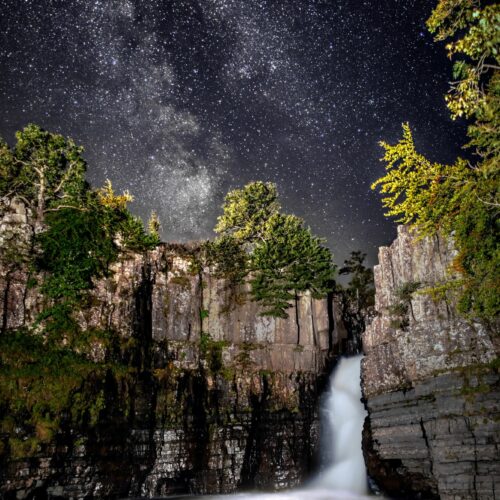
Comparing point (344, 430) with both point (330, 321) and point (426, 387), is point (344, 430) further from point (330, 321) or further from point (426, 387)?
point (426, 387)

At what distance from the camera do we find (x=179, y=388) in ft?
76.9

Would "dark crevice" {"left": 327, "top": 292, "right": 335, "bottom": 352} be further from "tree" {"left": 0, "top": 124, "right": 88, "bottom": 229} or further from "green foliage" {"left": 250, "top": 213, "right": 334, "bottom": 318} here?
"tree" {"left": 0, "top": 124, "right": 88, "bottom": 229}

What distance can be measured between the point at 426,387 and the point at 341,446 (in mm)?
11307

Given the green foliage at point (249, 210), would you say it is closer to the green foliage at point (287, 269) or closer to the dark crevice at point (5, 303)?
the green foliage at point (287, 269)

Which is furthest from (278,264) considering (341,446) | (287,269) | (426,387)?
(426,387)

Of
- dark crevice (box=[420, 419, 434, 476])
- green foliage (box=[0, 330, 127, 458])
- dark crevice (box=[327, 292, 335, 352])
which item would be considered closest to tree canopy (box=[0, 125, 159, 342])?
green foliage (box=[0, 330, 127, 458])

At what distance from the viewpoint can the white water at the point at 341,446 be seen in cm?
2248

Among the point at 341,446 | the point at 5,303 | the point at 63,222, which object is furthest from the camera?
the point at 341,446

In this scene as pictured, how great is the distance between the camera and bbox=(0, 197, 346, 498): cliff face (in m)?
19.7

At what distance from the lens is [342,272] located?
46.8m

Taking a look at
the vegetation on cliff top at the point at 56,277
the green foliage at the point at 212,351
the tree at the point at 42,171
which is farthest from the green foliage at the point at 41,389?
the tree at the point at 42,171

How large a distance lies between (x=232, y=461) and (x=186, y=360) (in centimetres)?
632

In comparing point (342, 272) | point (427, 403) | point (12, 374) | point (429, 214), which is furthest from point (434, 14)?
point (342, 272)

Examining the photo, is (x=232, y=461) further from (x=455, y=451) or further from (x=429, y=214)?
(x=429, y=214)
